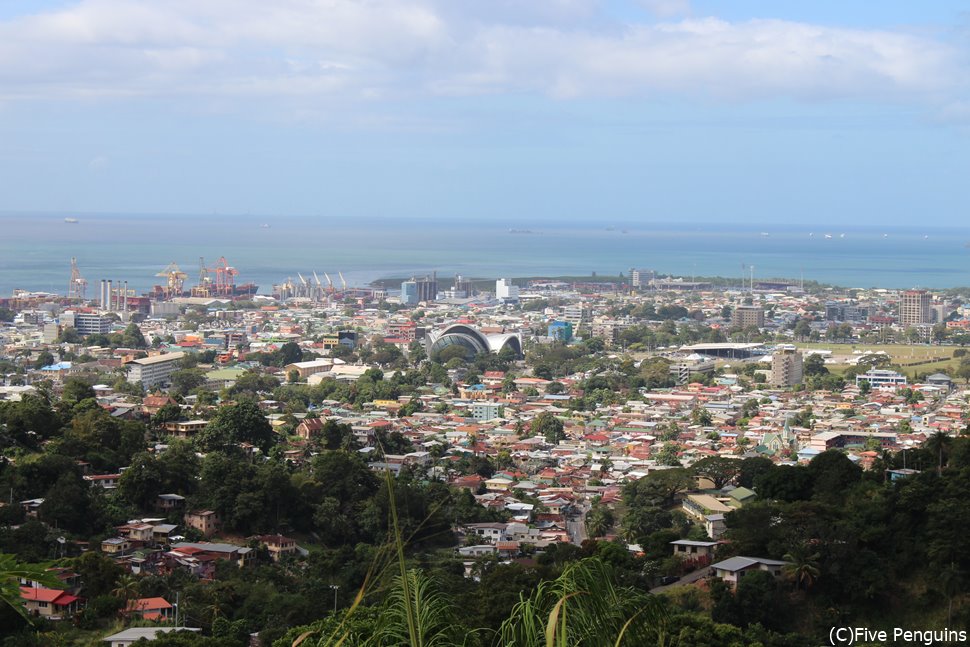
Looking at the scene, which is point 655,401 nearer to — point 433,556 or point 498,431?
point 498,431

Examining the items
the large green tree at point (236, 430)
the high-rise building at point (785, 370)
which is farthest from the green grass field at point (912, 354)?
the large green tree at point (236, 430)

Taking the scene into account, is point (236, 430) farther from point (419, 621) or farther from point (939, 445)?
point (419, 621)

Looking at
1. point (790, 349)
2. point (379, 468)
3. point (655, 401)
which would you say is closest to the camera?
point (379, 468)

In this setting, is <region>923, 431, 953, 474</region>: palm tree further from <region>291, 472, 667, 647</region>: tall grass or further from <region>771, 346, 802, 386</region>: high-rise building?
<region>771, 346, 802, 386</region>: high-rise building

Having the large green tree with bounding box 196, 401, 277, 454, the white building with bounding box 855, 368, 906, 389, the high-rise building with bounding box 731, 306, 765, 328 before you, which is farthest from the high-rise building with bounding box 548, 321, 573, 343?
the large green tree with bounding box 196, 401, 277, 454

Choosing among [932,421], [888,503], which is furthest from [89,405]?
[932,421]

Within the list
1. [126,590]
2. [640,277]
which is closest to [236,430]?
[126,590]

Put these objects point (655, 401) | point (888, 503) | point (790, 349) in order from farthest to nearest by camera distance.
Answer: point (790, 349), point (655, 401), point (888, 503)
